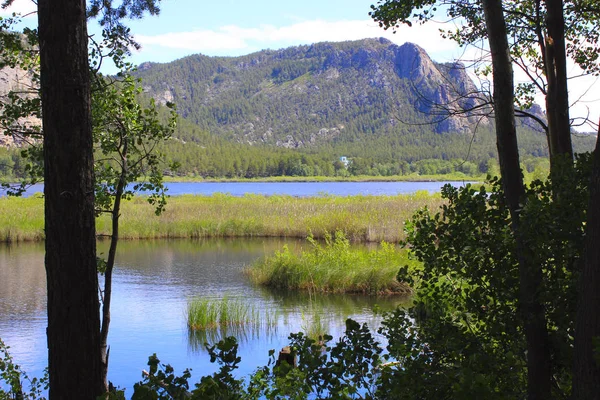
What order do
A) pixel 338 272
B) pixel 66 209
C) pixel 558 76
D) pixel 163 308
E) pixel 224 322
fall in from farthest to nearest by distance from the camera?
pixel 338 272 → pixel 163 308 → pixel 224 322 → pixel 558 76 → pixel 66 209

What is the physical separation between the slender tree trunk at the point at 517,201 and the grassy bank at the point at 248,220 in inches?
668

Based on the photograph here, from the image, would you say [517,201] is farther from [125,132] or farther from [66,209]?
[125,132]

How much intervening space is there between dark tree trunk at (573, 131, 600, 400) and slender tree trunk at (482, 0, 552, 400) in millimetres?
663

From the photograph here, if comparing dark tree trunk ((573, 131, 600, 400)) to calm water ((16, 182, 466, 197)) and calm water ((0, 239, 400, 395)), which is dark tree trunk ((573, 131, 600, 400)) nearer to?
calm water ((0, 239, 400, 395))

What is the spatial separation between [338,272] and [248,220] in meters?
12.0

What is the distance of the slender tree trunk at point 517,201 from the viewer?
12.5 feet

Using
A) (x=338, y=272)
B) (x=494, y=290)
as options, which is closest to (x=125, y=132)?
(x=494, y=290)

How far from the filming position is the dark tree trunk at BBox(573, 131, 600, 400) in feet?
9.78

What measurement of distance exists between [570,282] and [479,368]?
698mm

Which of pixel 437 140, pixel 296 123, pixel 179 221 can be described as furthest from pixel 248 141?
pixel 179 221

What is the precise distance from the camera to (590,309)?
301 centimetres

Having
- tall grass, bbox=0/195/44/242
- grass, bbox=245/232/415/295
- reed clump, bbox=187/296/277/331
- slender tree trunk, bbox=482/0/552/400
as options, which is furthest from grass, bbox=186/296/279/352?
tall grass, bbox=0/195/44/242

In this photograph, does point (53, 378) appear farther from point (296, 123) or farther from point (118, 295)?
point (296, 123)

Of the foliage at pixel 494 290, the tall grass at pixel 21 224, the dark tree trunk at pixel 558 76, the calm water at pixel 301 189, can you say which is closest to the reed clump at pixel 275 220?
the tall grass at pixel 21 224
